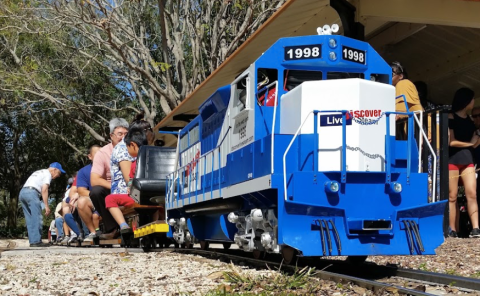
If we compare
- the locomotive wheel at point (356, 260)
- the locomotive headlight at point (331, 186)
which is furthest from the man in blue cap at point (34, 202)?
the locomotive headlight at point (331, 186)

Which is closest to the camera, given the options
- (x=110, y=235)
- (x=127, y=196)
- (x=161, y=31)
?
(x=127, y=196)

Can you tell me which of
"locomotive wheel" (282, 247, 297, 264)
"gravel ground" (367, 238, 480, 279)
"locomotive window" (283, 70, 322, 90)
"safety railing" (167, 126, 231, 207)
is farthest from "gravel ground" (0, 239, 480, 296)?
"locomotive window" (283, 70, 322, 90)

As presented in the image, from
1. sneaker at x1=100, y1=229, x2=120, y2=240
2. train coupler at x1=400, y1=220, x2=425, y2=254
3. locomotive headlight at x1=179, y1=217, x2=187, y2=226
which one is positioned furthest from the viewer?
sneaker at x1=100, y1=229, x2=120, y2=240

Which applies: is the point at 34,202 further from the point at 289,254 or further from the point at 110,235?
the point at 289,254

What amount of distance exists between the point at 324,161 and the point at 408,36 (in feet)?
26.8

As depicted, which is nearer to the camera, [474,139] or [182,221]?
[474,139]

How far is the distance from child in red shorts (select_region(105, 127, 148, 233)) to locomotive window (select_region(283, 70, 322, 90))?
4.37 m

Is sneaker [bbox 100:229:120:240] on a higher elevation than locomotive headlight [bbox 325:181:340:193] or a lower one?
lower

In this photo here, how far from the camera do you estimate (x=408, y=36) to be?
1398cm

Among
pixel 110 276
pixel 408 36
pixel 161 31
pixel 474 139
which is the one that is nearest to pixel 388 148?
pixel 110 276

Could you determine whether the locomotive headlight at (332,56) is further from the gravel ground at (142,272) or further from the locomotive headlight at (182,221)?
the locomotive headlight at (182,221)

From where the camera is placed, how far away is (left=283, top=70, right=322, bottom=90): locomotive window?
7402mm

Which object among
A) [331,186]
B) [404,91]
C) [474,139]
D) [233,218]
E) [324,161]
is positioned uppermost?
[404,91]

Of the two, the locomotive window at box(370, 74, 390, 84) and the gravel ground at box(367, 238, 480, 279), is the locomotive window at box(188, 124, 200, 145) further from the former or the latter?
the locomotive window at box(370, 74, 390, 84)
